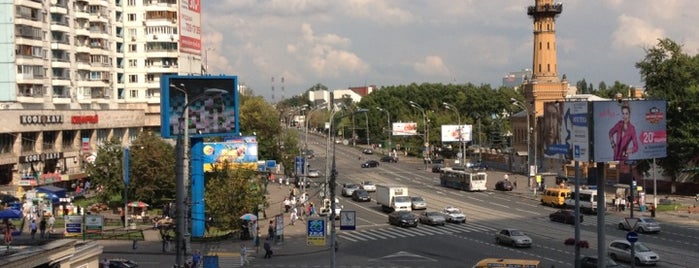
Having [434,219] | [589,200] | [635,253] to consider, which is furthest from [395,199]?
[635,253]

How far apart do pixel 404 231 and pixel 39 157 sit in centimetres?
3744

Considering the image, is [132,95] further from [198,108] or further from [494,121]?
[494,121]

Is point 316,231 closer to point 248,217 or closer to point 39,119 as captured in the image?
point 248,217

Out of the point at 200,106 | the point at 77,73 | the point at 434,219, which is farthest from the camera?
the point at 77,73

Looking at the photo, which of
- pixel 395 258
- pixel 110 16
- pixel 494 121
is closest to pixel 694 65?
pixel 395 258

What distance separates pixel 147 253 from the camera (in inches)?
1868

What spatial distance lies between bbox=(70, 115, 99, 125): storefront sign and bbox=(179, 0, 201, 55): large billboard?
15010mm

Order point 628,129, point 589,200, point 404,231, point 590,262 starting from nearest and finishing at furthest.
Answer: point 628,129, point 590,262, point 404,231, point 589,200

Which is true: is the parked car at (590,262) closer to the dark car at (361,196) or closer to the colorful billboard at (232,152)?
the colorful billboard at (232,152)

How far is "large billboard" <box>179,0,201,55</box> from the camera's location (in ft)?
241

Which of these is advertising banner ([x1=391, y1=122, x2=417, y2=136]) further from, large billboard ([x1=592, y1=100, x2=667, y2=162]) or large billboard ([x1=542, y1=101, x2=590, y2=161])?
large billboard ([x1=592, y1=100, x2=667, y2=162])

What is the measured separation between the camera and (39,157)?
77.4 metres

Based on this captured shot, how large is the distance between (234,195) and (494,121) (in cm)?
10901

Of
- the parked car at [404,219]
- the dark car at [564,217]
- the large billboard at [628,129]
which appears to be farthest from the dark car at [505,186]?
the large billboard at [628,129]
